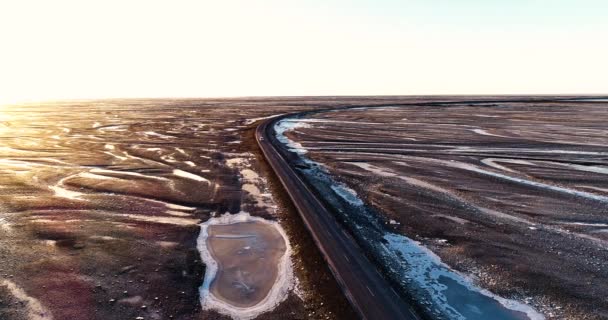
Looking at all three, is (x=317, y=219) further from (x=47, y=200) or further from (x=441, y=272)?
(x=47, y=200)

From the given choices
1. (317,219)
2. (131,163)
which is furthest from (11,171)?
(317,219)

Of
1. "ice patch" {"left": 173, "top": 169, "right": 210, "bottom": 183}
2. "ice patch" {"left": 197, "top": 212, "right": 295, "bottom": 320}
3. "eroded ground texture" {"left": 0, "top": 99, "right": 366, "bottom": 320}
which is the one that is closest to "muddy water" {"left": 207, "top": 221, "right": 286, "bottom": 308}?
"ice patch" {"left": 197, "top": 212, "right": 295, "bottom": 320}

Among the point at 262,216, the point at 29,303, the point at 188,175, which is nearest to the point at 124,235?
the point at 29,303

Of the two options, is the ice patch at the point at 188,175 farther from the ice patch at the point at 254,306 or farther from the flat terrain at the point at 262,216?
the ice patch at the point at 254,306

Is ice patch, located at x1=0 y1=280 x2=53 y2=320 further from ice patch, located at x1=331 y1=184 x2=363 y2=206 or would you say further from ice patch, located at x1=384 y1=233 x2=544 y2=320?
ice patch, located at x1=331 y1=184 x2=363 y2=206

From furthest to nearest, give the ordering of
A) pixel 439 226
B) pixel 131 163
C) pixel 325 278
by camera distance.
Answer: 1. pixel 131 163
2. pixel 439 226
3. pixel 325 278

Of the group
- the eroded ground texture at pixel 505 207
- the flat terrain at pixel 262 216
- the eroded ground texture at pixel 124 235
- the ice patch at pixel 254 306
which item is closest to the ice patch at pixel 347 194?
the eroded ground texture at pixel 505 207
